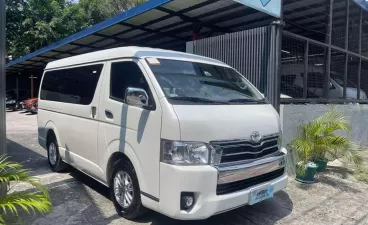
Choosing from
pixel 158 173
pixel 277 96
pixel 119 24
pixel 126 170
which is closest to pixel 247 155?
pixel 158 173

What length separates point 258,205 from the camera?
14.5ft

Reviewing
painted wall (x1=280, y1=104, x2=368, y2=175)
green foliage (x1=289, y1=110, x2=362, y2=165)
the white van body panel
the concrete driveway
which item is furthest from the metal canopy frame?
the white van body panel

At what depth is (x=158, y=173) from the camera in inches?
124

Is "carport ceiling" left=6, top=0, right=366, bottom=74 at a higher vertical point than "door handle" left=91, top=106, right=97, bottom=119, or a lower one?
higher

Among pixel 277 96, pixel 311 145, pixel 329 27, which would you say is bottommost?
pixel 311 145

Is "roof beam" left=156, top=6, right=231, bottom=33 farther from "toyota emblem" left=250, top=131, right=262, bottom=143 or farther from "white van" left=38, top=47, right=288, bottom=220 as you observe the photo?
"toyota emblem" left=250, top=131, right=262, bottom=143

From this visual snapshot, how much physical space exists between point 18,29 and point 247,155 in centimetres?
2281

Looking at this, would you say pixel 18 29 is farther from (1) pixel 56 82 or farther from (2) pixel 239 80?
(2) pixel 239 80

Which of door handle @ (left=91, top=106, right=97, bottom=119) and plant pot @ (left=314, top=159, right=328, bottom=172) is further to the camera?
plant pot @ (left=314, top=159, right=328, bottom=172)

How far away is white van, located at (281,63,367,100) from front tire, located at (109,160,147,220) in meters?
4.20

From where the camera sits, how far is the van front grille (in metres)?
3.17

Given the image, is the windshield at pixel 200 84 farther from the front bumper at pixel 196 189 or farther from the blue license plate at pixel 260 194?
the blue license plate at pixel 260 194

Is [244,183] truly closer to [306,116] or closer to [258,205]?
[258,205]

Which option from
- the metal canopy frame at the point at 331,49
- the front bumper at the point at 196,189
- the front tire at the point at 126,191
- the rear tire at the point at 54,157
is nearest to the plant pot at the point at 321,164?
the metal canopy frame at the point at 331,49
